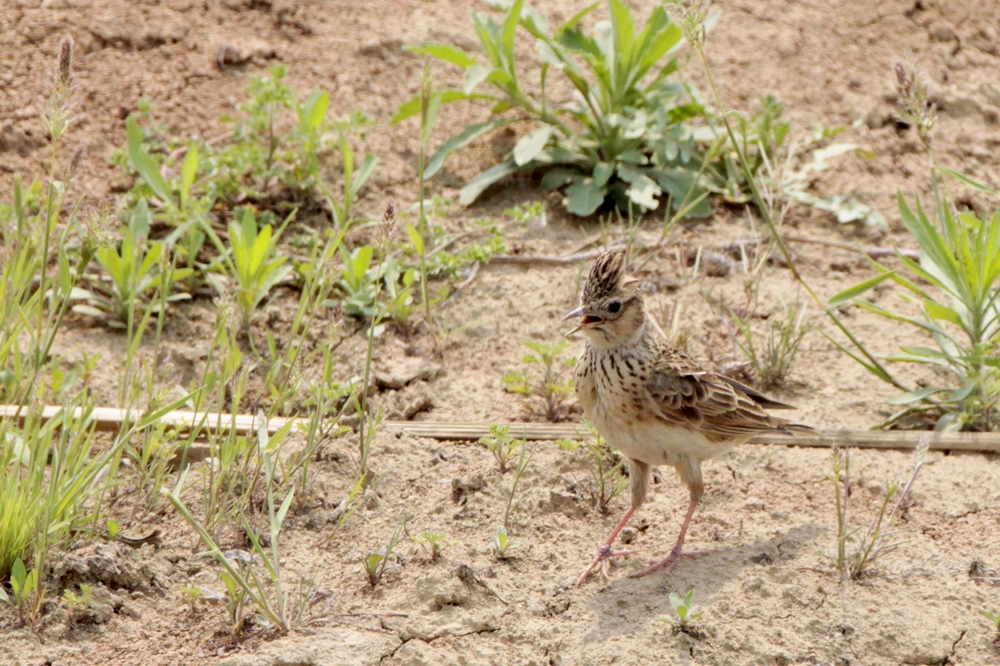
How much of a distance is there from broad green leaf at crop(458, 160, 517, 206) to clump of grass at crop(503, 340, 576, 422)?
1.48 meters

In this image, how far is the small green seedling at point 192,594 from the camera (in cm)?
391

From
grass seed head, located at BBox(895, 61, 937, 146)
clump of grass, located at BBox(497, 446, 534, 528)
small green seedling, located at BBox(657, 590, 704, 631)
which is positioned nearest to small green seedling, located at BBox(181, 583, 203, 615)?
clump of grass, located at BBox(497, 446, 534, 528)

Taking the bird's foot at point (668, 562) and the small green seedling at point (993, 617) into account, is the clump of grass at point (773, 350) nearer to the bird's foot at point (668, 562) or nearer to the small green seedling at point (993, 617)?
the bird's foot at point (668, 562)

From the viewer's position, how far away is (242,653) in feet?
12.5

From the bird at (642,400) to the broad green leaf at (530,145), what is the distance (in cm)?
202

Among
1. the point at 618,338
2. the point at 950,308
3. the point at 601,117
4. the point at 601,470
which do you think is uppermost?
the point at 601,117

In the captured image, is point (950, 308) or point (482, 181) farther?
point (482, 181)

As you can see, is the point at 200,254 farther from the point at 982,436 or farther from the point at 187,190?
the point at 982,436

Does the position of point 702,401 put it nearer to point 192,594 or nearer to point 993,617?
point 993,617

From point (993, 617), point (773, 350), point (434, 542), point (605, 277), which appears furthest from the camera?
point (773, 350)

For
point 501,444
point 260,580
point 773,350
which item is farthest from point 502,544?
point 773,350

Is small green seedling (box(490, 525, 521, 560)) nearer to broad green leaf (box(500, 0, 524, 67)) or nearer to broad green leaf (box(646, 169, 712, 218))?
broad green leaf (box(646, 169, 712, 218))

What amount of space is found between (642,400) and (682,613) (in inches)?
35.6

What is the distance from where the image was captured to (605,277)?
469 centimetres
